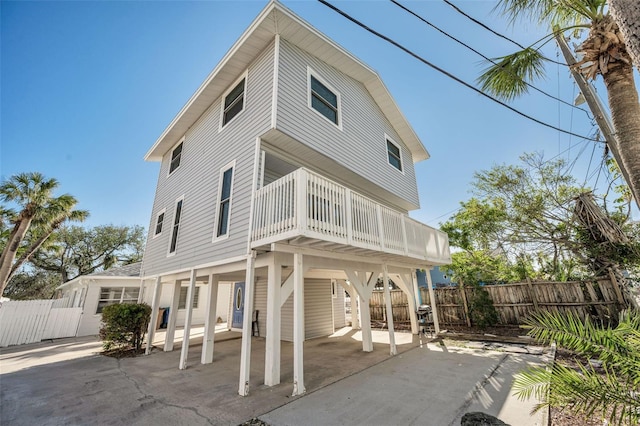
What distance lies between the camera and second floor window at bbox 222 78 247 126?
7.48 m

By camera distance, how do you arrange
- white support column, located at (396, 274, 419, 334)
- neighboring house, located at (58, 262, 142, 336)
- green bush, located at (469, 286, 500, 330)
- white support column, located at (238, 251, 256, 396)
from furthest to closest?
neighboring house, located at (58, 262, 142, 336)
green bush, located at (469, 286, 500, 330)
white support column, located at (396, 274, 419, 334)
white support column, located at (238, 251, 256, 396)

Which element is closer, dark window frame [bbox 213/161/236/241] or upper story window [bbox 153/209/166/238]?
dark window frame [bbox 213/161/236/241]

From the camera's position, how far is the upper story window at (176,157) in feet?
33.5

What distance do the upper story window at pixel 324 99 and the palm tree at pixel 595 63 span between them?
12.7ft

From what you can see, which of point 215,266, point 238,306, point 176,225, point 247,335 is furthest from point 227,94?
point 238,306

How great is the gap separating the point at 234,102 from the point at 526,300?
12546 mm

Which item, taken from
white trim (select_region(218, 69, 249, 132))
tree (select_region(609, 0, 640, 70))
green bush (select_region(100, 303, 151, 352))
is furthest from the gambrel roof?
green bush (select_region(100, 303, 151, 352))

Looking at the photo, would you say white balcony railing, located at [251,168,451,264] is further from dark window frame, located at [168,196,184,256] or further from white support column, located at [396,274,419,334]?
dark window frame, located at [168,196,184,256]

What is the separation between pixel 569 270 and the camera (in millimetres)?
10203

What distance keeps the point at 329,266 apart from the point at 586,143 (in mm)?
7647

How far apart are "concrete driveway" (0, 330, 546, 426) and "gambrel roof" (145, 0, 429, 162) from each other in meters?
8.28

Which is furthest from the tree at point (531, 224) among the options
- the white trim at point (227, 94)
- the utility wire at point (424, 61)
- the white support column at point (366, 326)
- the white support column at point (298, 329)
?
the white trim at point (227, 94)

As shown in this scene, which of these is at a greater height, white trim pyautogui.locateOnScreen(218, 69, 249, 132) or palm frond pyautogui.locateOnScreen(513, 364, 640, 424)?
white trim pyautogui.locateOnScreen(218, 69, 249, 132)

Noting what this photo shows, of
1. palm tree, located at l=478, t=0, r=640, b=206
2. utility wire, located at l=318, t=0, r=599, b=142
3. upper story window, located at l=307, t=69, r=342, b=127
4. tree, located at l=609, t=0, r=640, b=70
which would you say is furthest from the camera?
upper story window, located at l=307, t=69, r=342, b=127
